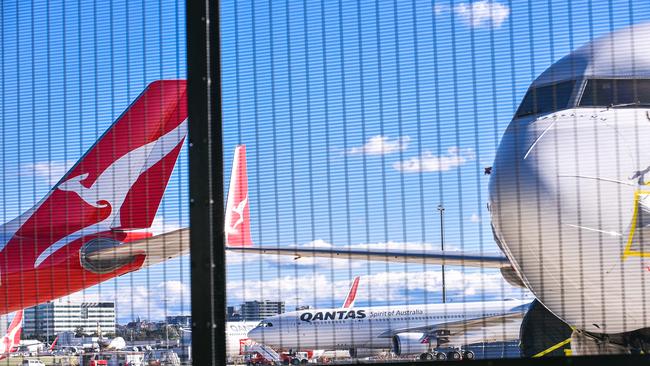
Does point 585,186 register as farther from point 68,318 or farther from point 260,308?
point 68,318

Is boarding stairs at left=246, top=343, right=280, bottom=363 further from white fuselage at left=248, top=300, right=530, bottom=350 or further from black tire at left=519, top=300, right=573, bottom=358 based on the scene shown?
black tire at left=519, top=300, right=573, bottom=358

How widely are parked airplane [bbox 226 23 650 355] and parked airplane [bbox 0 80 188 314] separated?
47cm

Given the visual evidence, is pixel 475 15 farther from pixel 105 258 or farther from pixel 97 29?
pixel 105 258

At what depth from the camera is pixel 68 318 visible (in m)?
3.58

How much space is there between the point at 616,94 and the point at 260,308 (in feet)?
8.61

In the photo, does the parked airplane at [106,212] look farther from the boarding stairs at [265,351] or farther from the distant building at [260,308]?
the boarding stairs at [265,351]

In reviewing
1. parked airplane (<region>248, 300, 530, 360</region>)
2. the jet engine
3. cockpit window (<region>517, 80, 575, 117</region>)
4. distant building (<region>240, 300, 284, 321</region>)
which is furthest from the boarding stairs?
cockpit window (<region>517, 80, 575, 117</region>)

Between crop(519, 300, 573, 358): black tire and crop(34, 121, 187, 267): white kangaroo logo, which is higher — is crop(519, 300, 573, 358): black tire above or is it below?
below

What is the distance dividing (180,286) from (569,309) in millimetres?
1754

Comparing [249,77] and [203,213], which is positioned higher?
[249,77]

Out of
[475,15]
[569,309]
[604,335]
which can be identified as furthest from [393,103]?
[604,335]

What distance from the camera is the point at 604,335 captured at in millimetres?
4375

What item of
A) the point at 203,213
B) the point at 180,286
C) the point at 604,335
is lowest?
the point at 604,335

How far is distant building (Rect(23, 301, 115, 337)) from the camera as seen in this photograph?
11.4 ft
